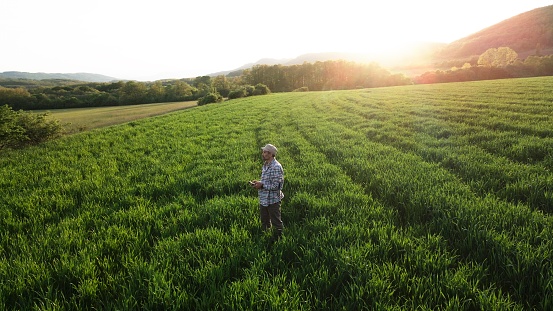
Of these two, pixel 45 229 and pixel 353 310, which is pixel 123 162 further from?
pixel 353 310

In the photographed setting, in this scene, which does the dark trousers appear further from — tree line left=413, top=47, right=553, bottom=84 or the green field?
tree line left=413, top=47, right=553, bottom=84

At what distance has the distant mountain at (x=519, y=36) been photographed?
13388 centimetres

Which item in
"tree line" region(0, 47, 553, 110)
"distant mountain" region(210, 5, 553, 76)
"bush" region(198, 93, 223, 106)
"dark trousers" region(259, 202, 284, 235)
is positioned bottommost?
"dark trousers" region(259, 202, 284, 235)

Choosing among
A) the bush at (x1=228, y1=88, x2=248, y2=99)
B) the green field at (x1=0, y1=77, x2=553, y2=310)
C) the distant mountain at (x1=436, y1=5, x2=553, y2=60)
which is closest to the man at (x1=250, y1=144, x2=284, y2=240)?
the green field at (x1=0, y1=77, x2=553, y2=310)

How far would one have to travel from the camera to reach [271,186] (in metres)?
4.29

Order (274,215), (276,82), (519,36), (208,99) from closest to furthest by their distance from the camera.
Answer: (274,215)
(208,99)
(276,82)
(519,36)

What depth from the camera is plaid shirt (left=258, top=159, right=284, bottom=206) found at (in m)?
4.30

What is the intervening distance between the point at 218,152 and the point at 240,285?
27.5ft

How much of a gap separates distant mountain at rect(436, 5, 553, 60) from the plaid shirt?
17423 cm

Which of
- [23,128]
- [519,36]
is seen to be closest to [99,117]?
[23,128]

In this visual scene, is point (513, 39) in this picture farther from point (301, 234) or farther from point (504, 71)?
point (301, 234)

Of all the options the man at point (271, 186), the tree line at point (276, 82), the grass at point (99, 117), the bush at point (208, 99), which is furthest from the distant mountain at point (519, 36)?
the man at point (271, 186)

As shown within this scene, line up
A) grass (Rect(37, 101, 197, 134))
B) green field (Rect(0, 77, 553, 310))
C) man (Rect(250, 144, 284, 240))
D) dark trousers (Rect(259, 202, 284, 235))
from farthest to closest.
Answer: grass (Rect(37, 101, 197, 134)) < dark trousers (Rect(259, 202, 284, 235)) < man (Rect(250, 144, 284, 240)) < green field (Rect(0, 77, 553, 310))

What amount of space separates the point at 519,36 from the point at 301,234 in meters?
213
